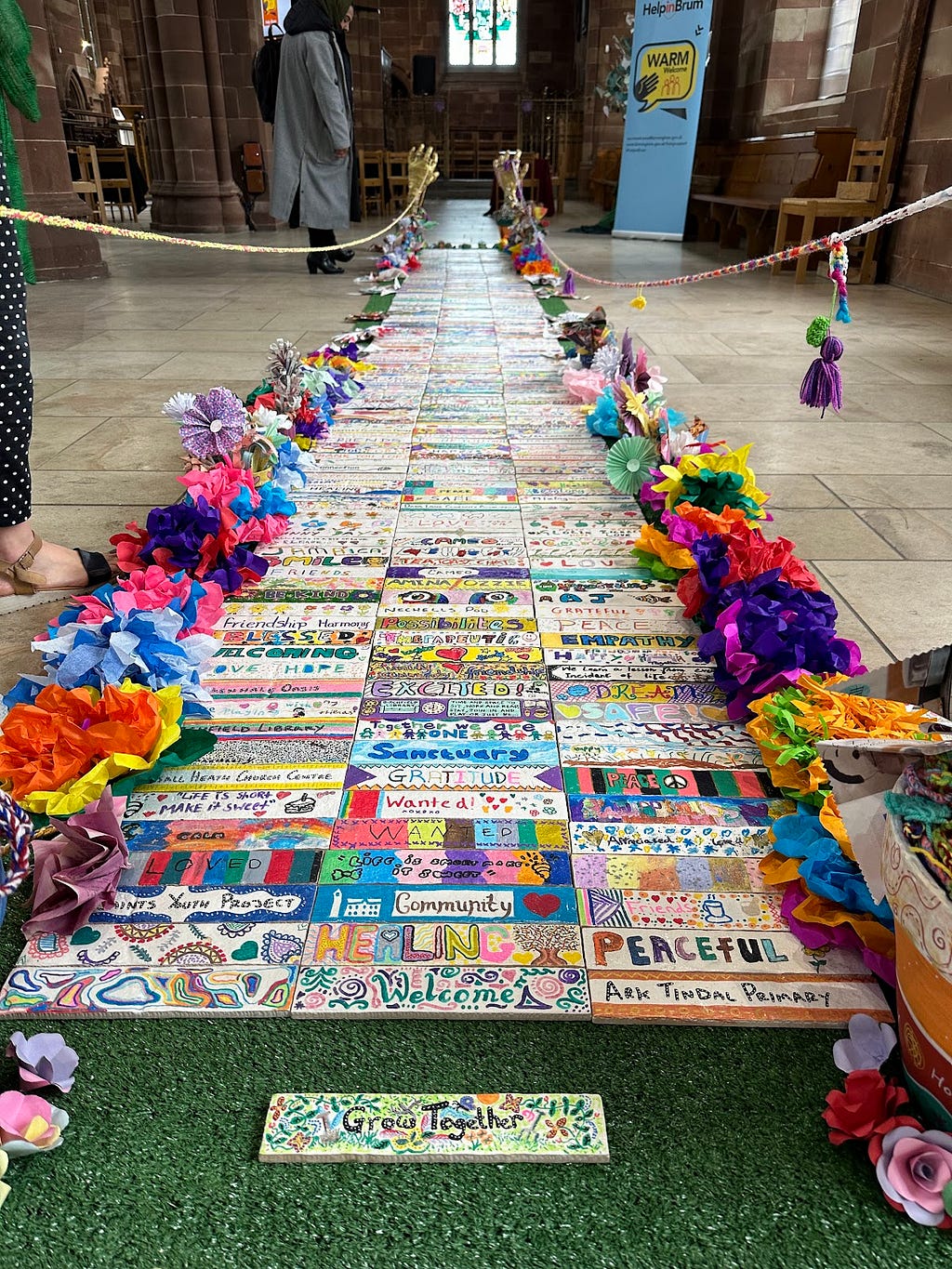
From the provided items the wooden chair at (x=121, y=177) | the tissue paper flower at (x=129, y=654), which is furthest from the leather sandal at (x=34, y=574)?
the wooden chair at (x=121, y=177)

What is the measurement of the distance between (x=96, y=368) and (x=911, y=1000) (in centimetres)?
494

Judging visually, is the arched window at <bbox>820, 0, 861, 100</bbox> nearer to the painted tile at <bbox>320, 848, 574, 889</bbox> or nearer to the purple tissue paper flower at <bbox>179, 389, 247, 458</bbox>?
the purple tissue paper flower at <bbox>179, 389, 247, 458</bbox>

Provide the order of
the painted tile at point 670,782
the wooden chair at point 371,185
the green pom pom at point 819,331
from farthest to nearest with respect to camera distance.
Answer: the wooden chair at point 371,185
the green pom pom at point 819,331
the painted tile at point 670,782

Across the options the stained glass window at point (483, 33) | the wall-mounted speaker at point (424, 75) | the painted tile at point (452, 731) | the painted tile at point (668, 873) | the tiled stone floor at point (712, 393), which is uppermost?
the stained glass window at point (483, 33)

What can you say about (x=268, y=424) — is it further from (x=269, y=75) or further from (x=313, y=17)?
(x=269, y=75)

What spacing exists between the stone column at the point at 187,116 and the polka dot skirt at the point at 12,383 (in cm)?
1045

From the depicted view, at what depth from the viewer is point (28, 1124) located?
1.04m

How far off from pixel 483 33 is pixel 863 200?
20668 mm

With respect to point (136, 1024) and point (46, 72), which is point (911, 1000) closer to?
point (136, 1024)

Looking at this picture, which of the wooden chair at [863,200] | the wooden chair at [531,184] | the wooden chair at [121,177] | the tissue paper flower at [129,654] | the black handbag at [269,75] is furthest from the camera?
the wooden chair at [531,184]

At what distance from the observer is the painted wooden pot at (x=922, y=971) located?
968mm

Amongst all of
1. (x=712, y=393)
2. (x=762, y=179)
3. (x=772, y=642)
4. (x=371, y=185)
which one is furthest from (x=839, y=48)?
(x=772, y=642)

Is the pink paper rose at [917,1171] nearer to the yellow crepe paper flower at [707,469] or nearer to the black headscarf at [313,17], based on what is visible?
the yellow crepe paper flower at [707,469]

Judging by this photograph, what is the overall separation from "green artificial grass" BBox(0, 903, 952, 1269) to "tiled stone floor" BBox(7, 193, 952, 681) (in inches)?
46.2
